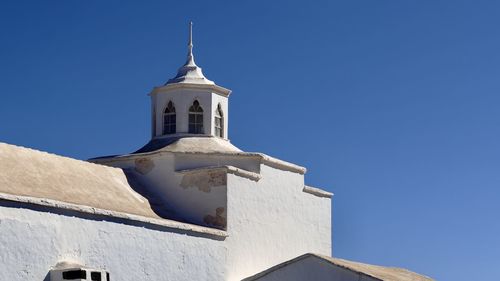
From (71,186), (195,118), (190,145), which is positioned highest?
(195,118)

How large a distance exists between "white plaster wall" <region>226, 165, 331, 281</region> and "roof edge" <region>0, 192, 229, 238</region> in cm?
86

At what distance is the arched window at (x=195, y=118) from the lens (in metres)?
27.7

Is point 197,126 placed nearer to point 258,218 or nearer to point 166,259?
point 258,218

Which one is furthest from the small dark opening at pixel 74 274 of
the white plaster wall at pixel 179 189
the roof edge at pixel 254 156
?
the roof edge at pixel 254 156

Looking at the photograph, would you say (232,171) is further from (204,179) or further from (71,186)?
(71,186)

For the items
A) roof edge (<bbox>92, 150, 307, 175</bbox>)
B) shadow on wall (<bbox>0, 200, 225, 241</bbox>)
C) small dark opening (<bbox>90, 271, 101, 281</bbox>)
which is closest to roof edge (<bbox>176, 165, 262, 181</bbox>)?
roof edge (<bbox>92, 150, 307, 175</bbox>)

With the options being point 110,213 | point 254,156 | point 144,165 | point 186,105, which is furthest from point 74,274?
point 186,105

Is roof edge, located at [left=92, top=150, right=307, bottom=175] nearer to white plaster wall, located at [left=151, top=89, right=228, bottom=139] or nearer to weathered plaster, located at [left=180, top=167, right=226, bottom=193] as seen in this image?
weathered plaster, located at [left=180, top=167, right=226, bottom=193]

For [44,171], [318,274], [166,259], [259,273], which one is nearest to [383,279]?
[318,274]

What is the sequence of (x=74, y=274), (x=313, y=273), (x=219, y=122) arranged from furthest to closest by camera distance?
(x=219, y=122) < (x=313, y=273) < (x=74, y=274)

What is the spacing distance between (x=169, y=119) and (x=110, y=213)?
729 cm

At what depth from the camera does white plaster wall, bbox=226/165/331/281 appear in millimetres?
24797

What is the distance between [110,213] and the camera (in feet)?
69.0

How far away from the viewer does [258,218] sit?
25.7 meters
